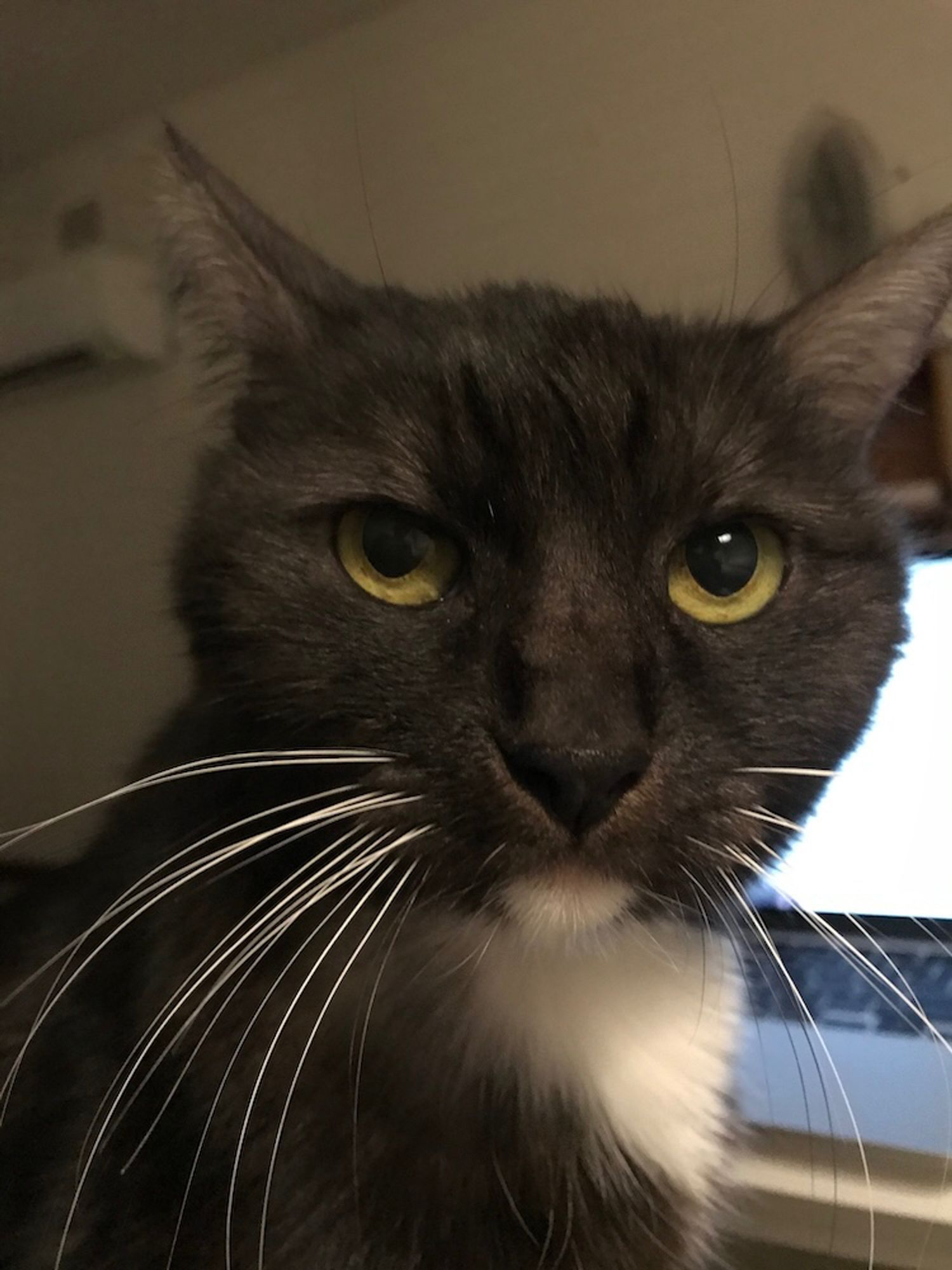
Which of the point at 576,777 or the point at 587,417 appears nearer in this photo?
the point at 576,777

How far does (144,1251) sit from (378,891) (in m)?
0.22

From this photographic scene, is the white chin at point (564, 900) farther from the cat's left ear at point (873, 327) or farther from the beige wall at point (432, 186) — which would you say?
the beige wall at point (432, 186)

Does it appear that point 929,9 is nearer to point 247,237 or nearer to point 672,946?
point 247,237

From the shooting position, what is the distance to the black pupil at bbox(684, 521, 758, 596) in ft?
2.10

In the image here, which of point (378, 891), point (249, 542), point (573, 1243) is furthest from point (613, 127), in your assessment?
point (573, 1243)

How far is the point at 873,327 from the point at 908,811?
60 cm

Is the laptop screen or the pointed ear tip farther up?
the pointed ear tip

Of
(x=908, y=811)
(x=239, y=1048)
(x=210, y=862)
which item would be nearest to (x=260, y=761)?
(x=210, y=862)

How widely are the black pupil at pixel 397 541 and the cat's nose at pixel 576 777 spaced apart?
15 centimetres

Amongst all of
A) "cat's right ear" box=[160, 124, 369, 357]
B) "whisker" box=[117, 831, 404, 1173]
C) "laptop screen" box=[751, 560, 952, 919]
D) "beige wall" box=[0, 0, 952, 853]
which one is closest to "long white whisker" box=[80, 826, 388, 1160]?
"whisker" box=[117, 831, 404, 1173]

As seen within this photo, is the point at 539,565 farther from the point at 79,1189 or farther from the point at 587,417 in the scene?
the point at 79,1189

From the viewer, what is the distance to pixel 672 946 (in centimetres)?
69

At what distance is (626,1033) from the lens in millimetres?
675

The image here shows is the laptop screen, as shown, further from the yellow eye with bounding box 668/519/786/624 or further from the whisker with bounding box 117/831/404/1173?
the whisker with bounding box 117/831/404/1173
